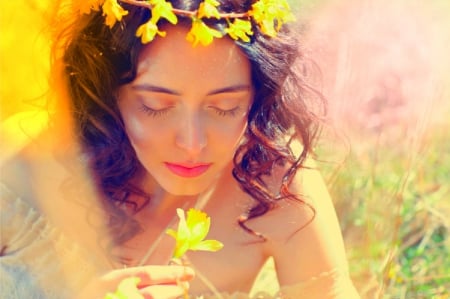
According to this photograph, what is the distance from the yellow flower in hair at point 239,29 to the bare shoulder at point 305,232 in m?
0.41

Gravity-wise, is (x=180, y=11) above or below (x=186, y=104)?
above

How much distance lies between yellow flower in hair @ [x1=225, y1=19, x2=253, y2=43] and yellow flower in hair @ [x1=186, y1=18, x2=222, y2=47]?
4cm

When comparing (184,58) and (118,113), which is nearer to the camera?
(184,58)

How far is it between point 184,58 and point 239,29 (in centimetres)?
10

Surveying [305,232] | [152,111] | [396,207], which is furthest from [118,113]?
[396,207]

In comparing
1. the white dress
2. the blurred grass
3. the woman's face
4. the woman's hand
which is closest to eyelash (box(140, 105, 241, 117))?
the woman's face

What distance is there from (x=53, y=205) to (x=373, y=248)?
2.57 feet

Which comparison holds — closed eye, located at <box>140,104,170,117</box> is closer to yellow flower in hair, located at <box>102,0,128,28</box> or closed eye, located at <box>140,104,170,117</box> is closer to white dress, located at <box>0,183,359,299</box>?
yellow flower in hair, located at <box>102,0,128,28</box>

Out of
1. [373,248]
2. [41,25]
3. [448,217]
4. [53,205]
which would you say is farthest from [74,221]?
[448,217]

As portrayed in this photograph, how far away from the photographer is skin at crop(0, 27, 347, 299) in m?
1.49

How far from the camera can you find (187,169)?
157cm

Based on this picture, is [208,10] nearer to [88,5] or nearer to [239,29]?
[239,29]

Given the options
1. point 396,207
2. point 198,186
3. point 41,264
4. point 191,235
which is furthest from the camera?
point 396,207

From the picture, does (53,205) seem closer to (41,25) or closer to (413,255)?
(41,25)
